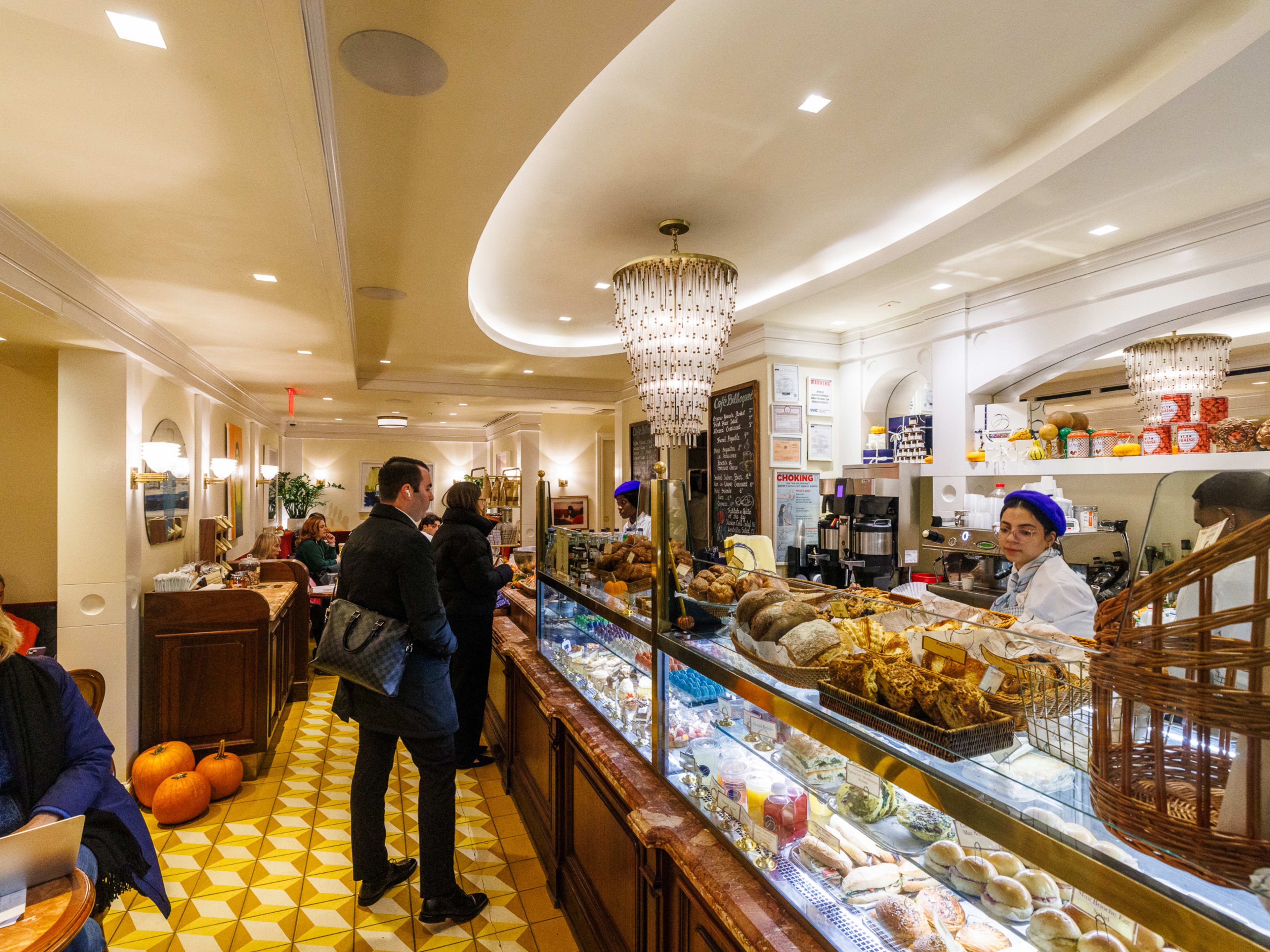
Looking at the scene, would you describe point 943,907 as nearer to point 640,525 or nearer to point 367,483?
point 640,525

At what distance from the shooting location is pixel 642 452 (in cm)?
833

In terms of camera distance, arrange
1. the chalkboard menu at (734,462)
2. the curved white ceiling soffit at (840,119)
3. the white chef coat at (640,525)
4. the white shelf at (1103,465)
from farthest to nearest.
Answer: the chalkboard menu at (734,462), the white chef coat at (640,525), the white shelf at (1103,465), the curved white ceiling soffit at (840,119)

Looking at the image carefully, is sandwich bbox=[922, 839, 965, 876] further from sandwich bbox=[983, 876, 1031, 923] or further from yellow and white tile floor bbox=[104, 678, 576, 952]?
yellow and white tile floor bbox=[104, 678, 576, 952]

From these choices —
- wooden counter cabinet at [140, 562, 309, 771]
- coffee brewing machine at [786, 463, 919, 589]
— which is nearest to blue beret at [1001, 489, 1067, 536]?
coffee brewing machine at [786, 463, 919, 589]

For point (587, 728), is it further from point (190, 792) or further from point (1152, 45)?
point (1152, 45)

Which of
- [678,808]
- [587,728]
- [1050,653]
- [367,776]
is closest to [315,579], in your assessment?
[367,776]

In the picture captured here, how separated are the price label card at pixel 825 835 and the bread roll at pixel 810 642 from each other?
391mm

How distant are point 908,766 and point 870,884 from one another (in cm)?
42

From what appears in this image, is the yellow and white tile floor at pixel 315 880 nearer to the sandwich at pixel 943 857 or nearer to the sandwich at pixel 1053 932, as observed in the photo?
the sandwich at pixel 943 857

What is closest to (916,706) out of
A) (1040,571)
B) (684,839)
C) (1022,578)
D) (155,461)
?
(684,839)

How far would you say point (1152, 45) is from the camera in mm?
2414

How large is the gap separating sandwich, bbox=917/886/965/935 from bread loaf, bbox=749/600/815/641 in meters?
0.53

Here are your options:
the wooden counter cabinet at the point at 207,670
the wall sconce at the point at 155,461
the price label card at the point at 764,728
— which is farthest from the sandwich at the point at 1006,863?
the wall sconce at the point at 155,461

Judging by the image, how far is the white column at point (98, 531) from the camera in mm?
3768
